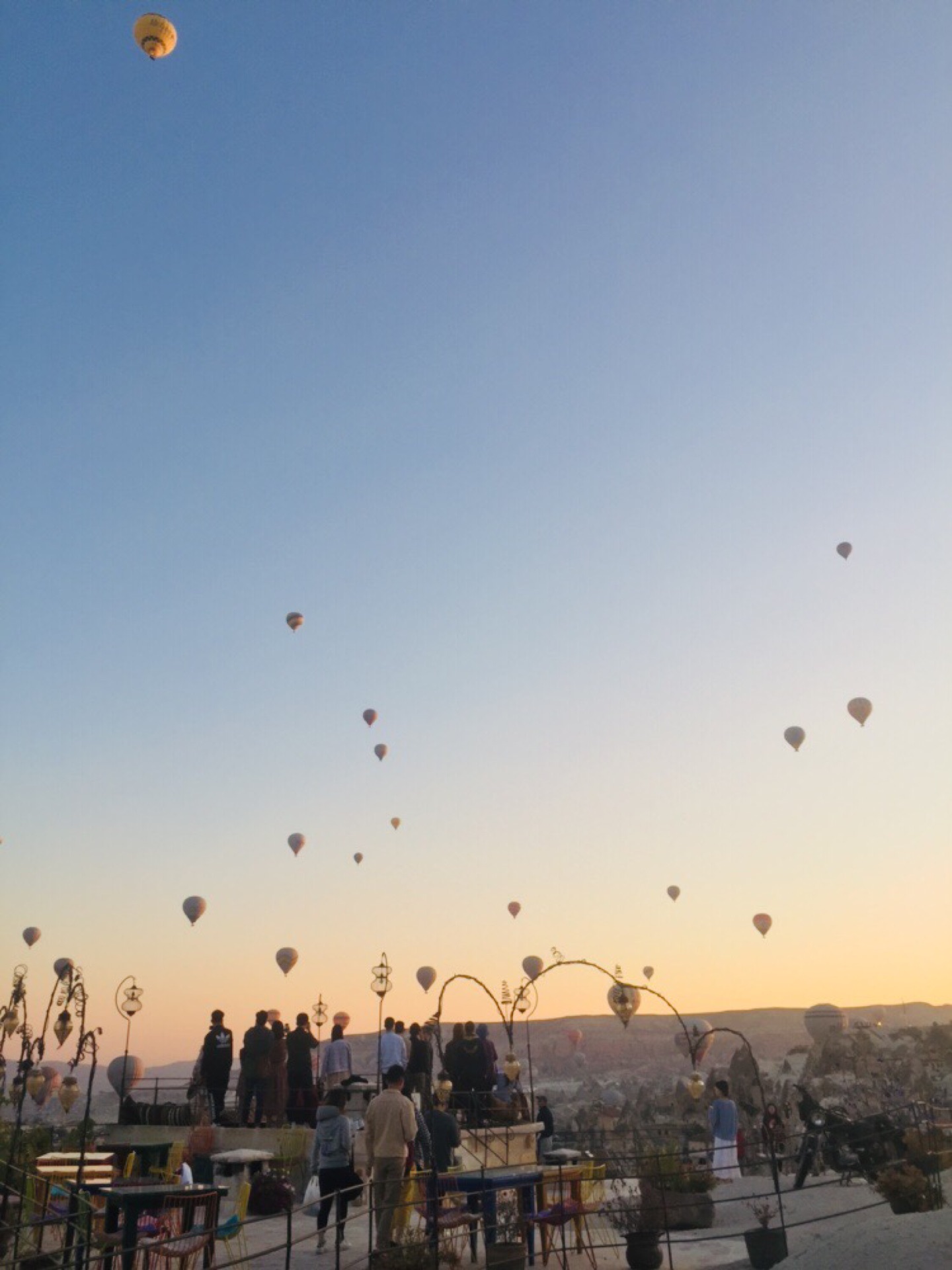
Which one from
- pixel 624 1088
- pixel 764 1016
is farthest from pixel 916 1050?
pixel 764 1016

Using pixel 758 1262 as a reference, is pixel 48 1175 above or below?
above

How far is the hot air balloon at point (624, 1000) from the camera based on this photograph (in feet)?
66.8

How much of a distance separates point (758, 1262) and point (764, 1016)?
389ft

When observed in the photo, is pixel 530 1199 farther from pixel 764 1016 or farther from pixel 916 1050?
pixel 764 1016

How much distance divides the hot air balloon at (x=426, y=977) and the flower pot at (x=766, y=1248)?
956 inches

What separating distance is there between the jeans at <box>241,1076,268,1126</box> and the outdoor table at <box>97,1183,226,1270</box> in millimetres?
5893

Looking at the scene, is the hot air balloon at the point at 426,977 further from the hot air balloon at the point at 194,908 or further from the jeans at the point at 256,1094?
the jeans at the point at 256,1094

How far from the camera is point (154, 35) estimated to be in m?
17.2

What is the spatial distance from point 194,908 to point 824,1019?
117 feet

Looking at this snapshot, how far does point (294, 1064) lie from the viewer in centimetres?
1588

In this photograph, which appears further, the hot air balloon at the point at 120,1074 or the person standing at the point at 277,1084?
the hot air balloon at the point at 120,1074

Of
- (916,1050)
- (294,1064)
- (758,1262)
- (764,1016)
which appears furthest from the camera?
(764,1016)

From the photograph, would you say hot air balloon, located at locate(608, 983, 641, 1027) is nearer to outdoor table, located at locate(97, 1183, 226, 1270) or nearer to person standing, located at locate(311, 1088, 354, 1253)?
person standing, located at locate(311, 1088, 354, 1253)

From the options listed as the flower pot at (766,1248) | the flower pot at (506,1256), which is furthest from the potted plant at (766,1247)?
the flower pot at (506,1256)
